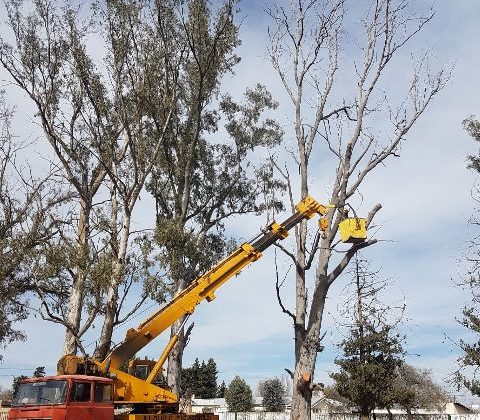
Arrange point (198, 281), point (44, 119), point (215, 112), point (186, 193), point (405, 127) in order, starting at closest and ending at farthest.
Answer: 1. point (198, 281)
2. point (405, 127)
3. point (44, 119)
4. point (186, 193)
5. point (215, 112)

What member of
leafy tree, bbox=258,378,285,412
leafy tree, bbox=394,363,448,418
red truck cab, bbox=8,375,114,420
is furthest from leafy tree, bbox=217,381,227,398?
red truck cab, bbox=8,375,114,420

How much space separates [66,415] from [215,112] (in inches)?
709

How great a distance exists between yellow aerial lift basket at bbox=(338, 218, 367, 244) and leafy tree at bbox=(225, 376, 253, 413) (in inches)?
1826

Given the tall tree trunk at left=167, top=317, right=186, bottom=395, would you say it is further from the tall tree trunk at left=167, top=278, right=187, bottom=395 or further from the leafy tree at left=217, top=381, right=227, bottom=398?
the leafy tree at left=217, top=381, right=227, bottom=398

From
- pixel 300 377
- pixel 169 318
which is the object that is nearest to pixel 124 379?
pixel 169 318

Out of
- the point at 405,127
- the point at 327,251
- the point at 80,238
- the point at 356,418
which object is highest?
the point at 405,127

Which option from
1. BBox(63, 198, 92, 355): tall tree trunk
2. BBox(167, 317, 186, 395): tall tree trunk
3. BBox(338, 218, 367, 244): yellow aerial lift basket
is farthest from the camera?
BBox(167, 317, 186, 395): tall tree trunk

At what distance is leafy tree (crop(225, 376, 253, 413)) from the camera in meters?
56.9

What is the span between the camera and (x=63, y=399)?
10.7 meters

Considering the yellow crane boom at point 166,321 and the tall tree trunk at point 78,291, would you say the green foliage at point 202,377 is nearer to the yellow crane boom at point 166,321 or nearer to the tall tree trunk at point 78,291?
the tall tree trunk at point 78,291

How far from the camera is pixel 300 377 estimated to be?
47.2ft

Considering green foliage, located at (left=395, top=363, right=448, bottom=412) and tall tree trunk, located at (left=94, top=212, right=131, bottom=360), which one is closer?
tall tree trunk, located at (left=94, top=212, right=131, bottom=360)

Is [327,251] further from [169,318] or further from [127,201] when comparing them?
[127,201]

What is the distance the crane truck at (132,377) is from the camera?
35.8ft
